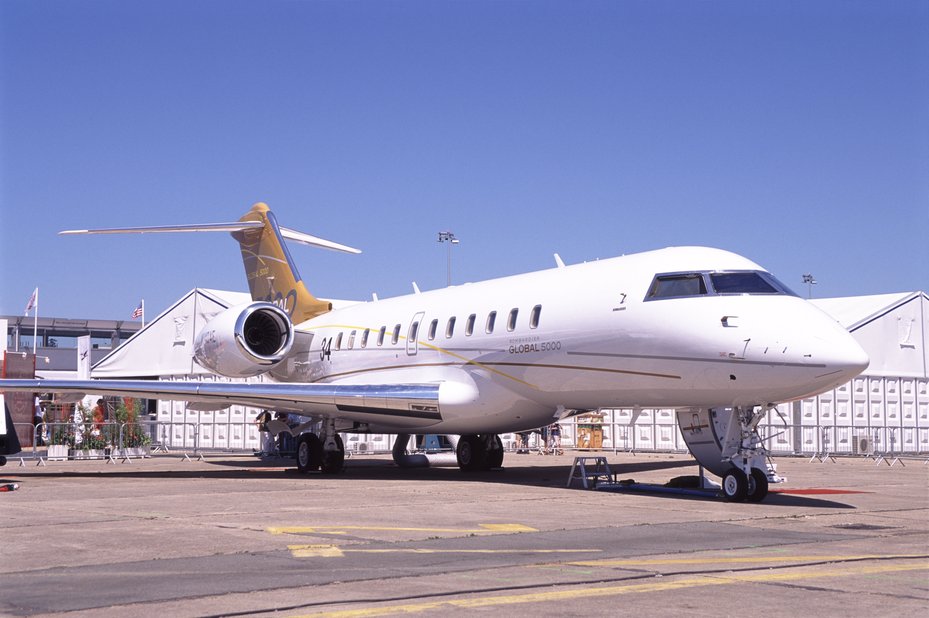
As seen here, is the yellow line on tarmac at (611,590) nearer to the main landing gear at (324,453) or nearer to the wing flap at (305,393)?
the wing flap at (305,393)

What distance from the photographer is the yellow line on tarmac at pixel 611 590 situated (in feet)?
20.2

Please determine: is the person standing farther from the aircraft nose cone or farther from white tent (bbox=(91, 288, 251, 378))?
the aircraft nose cone

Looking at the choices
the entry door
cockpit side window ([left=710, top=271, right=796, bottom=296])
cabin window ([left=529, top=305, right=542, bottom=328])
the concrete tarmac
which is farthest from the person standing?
cockpit side window ([left=710, top=271, right=796, bottom=296])

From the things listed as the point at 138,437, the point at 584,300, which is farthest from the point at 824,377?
the point at 138,437

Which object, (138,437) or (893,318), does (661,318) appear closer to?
(138,437)

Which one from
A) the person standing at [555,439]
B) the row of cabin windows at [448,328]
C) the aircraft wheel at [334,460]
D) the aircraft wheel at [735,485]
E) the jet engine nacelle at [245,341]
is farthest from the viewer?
the person standing at [555,439]

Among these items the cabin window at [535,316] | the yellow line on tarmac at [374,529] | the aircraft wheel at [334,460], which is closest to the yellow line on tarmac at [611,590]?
the yellow line on tarmac at [374,529]

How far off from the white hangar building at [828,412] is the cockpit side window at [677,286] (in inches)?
580

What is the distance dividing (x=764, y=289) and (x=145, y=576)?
9828mm

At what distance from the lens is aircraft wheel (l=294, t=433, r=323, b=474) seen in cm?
2162

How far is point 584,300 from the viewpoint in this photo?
1642 centimetres

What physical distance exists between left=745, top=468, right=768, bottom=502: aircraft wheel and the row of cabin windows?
183 inches

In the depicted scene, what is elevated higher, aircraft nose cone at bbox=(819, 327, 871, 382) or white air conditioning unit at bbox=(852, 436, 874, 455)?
aircraft nose cone at bbox=(819, 327, 871, 382)

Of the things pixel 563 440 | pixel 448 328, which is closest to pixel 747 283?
pixel 448 328
